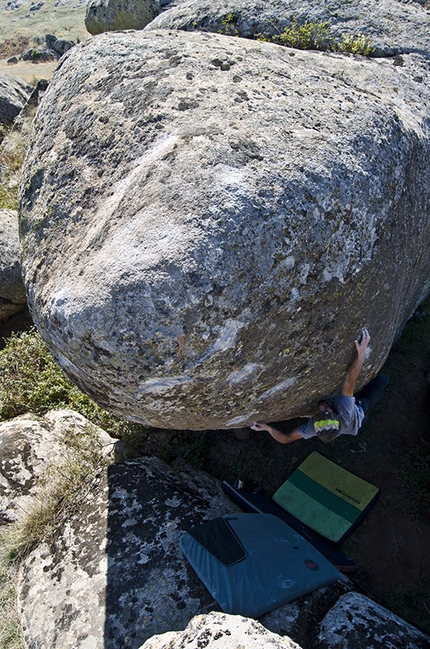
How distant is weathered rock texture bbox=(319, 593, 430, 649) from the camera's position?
9.60ft

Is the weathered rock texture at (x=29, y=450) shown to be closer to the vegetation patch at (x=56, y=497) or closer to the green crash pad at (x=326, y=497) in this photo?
the vegetation patch at (x=56, y=497)

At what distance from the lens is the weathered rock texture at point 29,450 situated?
415 centimetres

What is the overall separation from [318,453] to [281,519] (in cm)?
86

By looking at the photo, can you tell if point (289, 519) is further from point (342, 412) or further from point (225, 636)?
point (225, 636)

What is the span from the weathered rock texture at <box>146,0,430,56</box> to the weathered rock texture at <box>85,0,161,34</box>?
121 inches

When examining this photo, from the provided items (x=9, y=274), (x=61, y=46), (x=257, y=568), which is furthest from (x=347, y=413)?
(x=61, y=46)

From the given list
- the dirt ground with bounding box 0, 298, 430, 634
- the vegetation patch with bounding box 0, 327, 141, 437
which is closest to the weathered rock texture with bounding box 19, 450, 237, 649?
the dirt ground with bounding box 0, 298, 430, 634

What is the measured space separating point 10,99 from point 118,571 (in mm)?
10497

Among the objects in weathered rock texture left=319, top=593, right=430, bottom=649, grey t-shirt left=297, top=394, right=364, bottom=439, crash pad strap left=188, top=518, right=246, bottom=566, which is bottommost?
weathered rock texture left=319, top=593, right=430, bottom=649

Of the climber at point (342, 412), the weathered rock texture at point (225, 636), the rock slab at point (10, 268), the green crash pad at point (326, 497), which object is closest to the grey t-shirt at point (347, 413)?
the climber at point (342, 412)

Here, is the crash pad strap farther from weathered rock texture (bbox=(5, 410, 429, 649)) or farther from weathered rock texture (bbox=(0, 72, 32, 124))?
weathered rock texture (bbox=(0, 72, 32, 124))

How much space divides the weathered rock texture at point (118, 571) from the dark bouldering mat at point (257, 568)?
0.40 ft

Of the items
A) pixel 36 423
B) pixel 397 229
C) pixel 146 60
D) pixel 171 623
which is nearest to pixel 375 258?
pixel 397 229

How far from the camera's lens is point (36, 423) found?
4.84 m
